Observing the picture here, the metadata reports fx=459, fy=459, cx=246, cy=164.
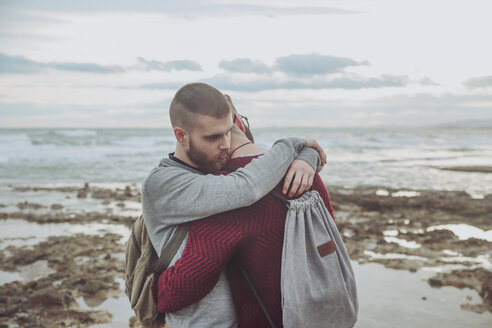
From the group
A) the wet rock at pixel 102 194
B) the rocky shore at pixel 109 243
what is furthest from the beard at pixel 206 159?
the wet rock at pixel 102 194

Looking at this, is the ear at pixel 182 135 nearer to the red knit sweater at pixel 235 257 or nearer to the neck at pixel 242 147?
the neck at pixel 242 147

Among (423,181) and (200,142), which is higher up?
(200,142)

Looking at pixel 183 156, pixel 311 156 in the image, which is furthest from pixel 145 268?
pixel 311 156

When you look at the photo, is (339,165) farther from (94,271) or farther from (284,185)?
(284,185)

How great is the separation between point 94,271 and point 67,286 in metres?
0.56

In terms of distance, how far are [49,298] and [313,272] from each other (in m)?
3.87

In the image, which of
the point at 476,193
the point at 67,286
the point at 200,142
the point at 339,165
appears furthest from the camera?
the point at 339,165

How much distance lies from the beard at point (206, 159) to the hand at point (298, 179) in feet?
0.99

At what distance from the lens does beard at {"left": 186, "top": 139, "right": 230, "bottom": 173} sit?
2002mm

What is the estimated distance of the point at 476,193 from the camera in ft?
39.5

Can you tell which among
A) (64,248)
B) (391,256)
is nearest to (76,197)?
(64,248)

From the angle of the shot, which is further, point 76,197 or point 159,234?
point 76,197

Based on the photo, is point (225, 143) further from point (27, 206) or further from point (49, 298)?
point (27, 206)

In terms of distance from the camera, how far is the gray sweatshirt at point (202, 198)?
1.78m
